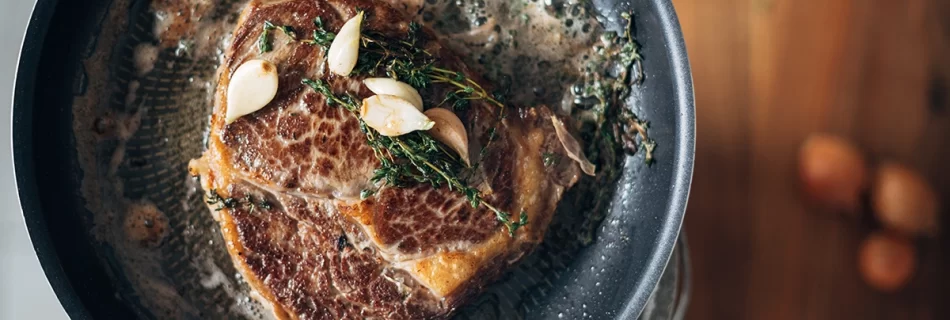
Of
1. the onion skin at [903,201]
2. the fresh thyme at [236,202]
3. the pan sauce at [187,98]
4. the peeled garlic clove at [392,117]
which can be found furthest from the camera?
the onion skin at [903,201]

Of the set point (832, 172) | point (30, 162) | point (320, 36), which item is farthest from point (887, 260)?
point (30, 162)

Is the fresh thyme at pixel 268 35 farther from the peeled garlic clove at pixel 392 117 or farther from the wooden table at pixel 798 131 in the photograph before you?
the wooden table at pixel 798 131

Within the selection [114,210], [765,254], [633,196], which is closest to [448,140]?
[633,196]

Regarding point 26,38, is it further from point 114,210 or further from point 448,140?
point 448,140

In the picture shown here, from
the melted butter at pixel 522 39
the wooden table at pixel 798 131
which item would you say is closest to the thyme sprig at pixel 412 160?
the melted butter at pixel 522 39

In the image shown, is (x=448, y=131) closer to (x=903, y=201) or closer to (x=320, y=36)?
(x=320, y=36)

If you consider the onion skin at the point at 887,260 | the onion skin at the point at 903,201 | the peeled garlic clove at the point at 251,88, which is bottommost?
Answer: the onion skin at the point at 887,260
